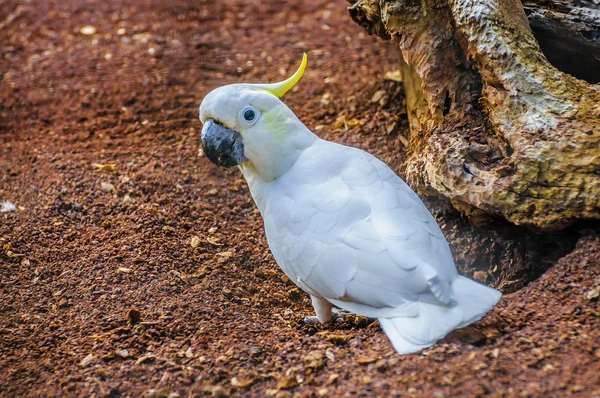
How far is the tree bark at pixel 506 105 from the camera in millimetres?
3246

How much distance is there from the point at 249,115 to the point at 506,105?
55.6 inches

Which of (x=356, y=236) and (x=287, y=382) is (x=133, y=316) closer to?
(x=287, y=382)

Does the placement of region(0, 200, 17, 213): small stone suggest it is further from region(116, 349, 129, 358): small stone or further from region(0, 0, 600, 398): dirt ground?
region(116, 349, 129, 358): small stone

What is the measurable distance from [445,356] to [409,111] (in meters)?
2.35

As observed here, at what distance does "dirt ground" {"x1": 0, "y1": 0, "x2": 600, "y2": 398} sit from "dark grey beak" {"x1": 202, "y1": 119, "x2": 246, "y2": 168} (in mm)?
827

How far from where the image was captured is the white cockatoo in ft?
9.59

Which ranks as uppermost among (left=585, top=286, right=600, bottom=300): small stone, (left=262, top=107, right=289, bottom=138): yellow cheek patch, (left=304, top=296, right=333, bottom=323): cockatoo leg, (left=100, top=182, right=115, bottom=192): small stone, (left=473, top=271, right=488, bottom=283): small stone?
(left=262, top=107, right=289, bottom=138): yellow cheek patch

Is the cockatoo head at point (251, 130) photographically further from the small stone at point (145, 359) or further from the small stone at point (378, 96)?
the small stone at point (378, 96)

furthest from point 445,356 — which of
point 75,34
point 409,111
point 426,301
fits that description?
point 75,34

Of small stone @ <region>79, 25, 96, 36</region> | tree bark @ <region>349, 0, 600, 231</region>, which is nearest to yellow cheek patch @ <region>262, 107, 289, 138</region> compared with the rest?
tree bark @ <region>349, 0, 600, 231</region>

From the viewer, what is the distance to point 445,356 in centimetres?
289

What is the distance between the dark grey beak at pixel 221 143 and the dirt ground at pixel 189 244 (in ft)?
2.71

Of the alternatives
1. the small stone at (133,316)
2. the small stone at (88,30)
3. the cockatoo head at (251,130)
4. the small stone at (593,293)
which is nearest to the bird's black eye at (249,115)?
the cockatoo head at (251,130)

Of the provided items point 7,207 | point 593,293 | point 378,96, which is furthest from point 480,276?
point 7,207
